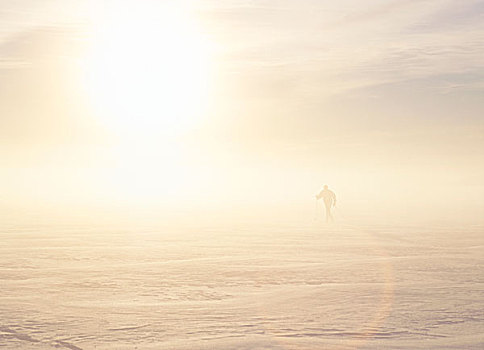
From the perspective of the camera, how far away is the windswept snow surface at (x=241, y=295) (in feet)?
26.7

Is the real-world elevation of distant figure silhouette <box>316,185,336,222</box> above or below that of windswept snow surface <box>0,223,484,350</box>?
above

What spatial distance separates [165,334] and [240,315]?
141cm

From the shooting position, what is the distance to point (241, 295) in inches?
431

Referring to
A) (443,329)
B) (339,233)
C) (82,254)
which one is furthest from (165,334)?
(339,233)

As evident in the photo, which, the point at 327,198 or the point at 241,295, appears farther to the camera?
the point at 327,198

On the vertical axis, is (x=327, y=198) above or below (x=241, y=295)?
above

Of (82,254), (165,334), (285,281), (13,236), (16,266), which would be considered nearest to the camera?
(165,334)

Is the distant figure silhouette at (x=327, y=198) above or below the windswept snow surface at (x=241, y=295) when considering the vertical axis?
above

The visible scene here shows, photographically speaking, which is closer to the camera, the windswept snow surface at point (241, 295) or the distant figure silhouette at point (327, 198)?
the windswept snow surface at point (241, 295)

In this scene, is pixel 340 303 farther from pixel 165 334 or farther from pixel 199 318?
pixel 165 334

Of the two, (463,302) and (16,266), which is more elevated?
(16,266)

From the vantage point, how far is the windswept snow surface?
8.12 metres

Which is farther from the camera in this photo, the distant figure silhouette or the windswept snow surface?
the distant figure silhouette

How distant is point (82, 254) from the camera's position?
54.9ft
